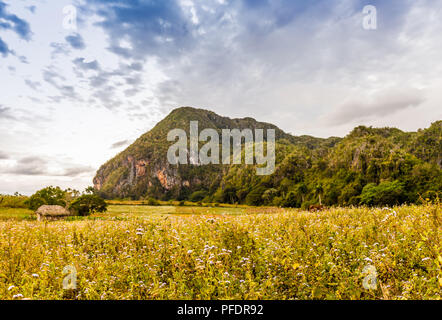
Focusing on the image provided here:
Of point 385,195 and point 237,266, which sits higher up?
point 237,266

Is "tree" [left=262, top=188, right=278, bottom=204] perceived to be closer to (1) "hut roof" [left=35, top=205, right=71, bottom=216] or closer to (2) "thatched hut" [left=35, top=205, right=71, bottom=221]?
(1) "hut roof" [left=35, top=205, right=71, bottom=216]

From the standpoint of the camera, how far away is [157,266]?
5051 mm

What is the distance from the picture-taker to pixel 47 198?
4534 centimetres

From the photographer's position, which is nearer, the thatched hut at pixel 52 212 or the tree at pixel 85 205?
the thatched hut at pixel 52 212

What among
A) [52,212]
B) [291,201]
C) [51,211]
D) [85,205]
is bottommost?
[291,201]

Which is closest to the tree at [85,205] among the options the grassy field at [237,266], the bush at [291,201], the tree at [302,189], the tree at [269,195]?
the grassy field at [237,266]

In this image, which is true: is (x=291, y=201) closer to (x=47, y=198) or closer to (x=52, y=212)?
(x=47, y=198)

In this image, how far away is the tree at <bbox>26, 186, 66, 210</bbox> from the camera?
1675 inches

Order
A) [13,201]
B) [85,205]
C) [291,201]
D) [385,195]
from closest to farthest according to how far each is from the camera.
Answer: [85,205] < [13,201] < [385,195] < [291,201]

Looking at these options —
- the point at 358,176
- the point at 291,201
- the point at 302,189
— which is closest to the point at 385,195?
the point at 358,176

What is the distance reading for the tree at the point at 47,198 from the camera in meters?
42.5

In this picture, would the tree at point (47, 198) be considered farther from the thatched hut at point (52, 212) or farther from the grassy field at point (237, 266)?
the grassy field at point (237, 266)
